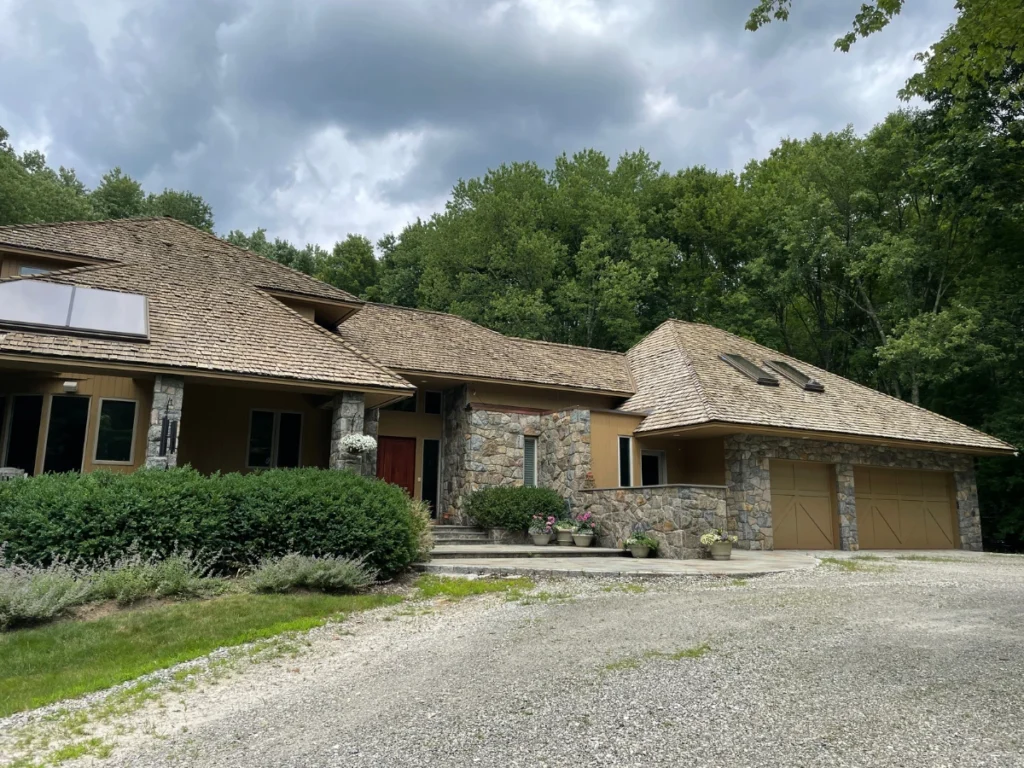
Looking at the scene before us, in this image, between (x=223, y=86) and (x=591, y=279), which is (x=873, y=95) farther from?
(x=591, y=279)

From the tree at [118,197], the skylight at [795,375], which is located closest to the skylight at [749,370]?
the skylight at [795,375]

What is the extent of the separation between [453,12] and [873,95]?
6326 millimetres

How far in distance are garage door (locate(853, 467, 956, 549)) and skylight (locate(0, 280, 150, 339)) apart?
16139 mm

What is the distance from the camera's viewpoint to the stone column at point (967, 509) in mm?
18547

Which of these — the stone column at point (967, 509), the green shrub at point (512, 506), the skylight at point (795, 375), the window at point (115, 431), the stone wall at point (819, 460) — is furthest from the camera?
the stone column at point (967, 509)

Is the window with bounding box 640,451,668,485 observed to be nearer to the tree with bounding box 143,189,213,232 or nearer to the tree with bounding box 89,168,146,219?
the tree with bounding box 143,189,213,232

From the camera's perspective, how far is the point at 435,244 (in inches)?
1177

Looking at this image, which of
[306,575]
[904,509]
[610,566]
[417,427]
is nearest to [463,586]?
[306,575]

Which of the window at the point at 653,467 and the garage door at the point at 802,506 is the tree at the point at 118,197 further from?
the garage door at the point at 802,506

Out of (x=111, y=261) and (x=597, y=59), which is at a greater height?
(x=597, y=59)

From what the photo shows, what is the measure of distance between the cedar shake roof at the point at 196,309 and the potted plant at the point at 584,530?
4.93 meters

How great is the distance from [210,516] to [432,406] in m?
8.55

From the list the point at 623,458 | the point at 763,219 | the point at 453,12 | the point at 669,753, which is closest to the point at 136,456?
the point at 453,12

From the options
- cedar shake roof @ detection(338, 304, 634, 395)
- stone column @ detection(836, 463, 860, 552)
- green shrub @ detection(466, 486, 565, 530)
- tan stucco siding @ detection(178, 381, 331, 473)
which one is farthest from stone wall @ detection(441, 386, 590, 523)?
stone column @ detection(836, 463, 860, 552)
